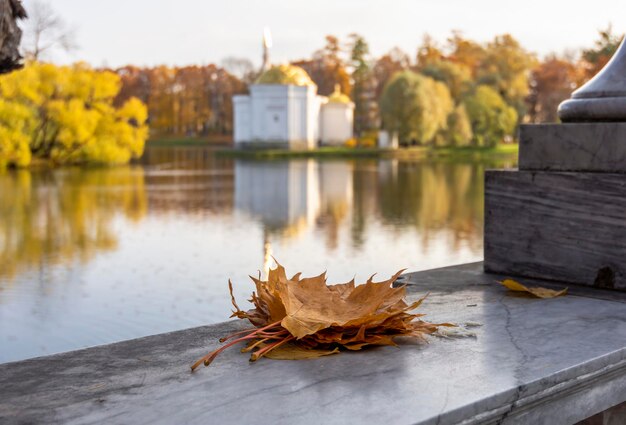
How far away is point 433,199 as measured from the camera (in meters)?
18.9

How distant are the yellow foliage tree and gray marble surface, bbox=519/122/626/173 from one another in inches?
1180

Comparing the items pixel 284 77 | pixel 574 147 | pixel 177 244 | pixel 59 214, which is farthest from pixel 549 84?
pixel 574 147

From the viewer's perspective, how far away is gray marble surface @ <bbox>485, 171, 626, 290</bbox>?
288 centimetres

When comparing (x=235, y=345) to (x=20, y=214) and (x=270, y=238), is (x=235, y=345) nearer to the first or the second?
(x=270, y=238)

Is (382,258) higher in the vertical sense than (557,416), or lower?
lower

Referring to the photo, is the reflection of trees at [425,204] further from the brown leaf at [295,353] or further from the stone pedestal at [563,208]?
the brown leaf at [295,353]

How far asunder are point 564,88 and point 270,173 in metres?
47.5

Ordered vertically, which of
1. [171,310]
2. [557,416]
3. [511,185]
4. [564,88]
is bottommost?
A: [171,310]

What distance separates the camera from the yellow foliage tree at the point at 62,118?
101 ft

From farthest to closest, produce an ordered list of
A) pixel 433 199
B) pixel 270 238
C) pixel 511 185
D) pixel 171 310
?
1. pixel 433 199
2. pixel 270 238
3. pixel 171 310
4. pixel 511 185

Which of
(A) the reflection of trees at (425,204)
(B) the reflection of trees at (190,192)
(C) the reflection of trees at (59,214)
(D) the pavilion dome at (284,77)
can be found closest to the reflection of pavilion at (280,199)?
(B) the reflection of trees at (190,192)

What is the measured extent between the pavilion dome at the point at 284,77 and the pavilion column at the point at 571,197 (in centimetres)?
5435

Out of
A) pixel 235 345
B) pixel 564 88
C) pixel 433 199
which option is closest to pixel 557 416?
pixel 235 345

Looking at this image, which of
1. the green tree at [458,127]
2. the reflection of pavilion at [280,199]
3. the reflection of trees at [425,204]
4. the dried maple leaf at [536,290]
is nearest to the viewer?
the dried maple leaf at [536,290]
